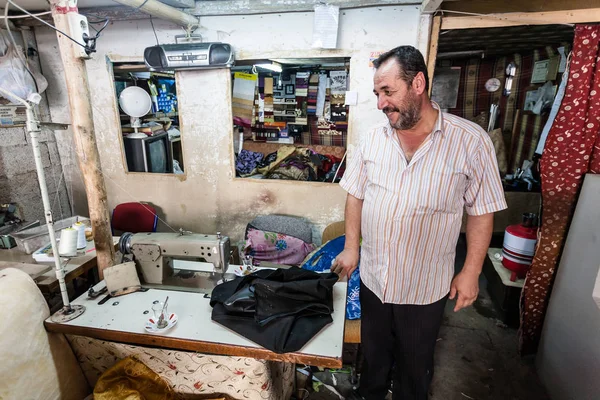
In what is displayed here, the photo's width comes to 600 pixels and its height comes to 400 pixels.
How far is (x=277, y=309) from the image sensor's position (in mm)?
1338

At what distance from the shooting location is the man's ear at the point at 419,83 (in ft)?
4.45

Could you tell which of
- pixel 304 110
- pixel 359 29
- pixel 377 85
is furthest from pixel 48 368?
pixel 304 110

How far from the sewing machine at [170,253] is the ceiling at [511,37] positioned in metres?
2.75

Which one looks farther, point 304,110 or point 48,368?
point 304,110

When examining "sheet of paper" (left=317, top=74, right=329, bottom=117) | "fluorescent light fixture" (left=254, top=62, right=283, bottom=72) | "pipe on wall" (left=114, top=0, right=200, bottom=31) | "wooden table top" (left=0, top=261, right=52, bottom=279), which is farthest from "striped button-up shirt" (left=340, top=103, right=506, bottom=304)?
"sheet of paper" (left=317, top=74, right=329, bottom=117)

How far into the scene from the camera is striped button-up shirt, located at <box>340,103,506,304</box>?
4.63ft

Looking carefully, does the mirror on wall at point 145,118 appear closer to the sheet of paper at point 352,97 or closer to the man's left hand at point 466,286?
the sheet of paper at point 352,97

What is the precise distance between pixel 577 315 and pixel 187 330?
213 cm

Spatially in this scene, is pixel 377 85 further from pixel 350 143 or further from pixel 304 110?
pixel 304 110

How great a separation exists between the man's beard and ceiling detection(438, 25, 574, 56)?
6.75ft

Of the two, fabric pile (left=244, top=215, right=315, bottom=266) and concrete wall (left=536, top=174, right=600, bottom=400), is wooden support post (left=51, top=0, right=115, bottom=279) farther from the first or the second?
concrete wall (left=536, top=174, right=600, bottom=400)

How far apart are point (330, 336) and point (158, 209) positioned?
113 inches

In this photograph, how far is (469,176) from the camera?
1.43m

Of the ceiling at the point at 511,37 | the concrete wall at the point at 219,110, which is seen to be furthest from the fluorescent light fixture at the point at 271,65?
the ceiling at the point at 511,37
